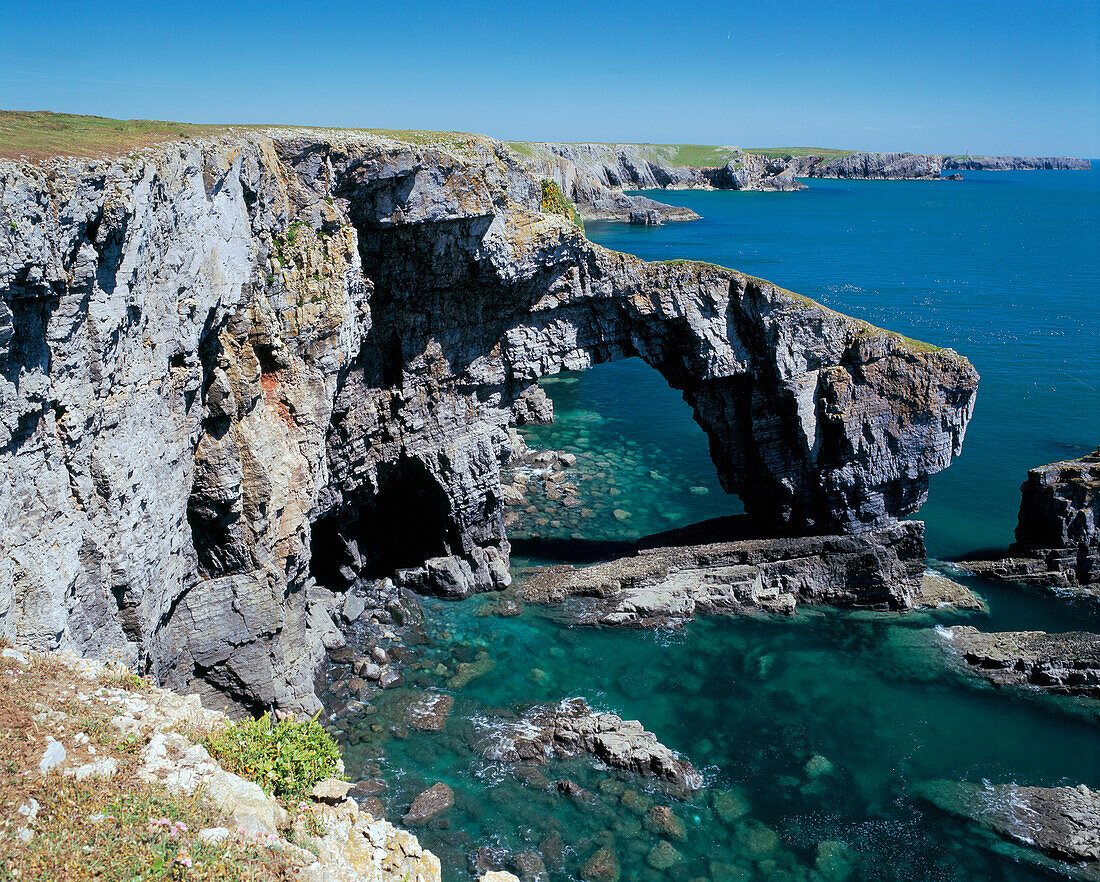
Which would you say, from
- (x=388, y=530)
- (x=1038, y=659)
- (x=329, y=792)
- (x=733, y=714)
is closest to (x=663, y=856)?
(x=733, y=714)

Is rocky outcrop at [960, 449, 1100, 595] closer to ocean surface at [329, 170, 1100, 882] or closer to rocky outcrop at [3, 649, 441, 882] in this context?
ocean surface at [329, 170, 1100, 882]

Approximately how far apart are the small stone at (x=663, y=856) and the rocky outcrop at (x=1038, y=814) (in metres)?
9.00

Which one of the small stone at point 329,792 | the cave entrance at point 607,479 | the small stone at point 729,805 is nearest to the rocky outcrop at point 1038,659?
the small stone at point 729,805

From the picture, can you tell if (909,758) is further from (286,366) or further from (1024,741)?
(286,366)

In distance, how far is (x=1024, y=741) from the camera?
94.7ft

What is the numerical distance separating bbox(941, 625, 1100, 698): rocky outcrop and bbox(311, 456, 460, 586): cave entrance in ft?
74.7

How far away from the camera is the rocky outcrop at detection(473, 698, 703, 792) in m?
26.2

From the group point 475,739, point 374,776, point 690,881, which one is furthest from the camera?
point 475,739

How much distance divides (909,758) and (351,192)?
27881 mm

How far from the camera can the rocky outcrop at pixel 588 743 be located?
2617cm

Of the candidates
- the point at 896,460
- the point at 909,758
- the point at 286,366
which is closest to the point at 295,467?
the point at 286,366

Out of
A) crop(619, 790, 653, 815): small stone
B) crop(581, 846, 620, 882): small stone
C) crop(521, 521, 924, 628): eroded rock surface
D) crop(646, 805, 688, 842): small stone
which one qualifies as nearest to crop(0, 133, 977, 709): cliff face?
crop(521, 521, 924, 628): eroded rock surface

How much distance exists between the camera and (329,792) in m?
13.1

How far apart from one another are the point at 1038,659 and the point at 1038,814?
8301 millimetres
